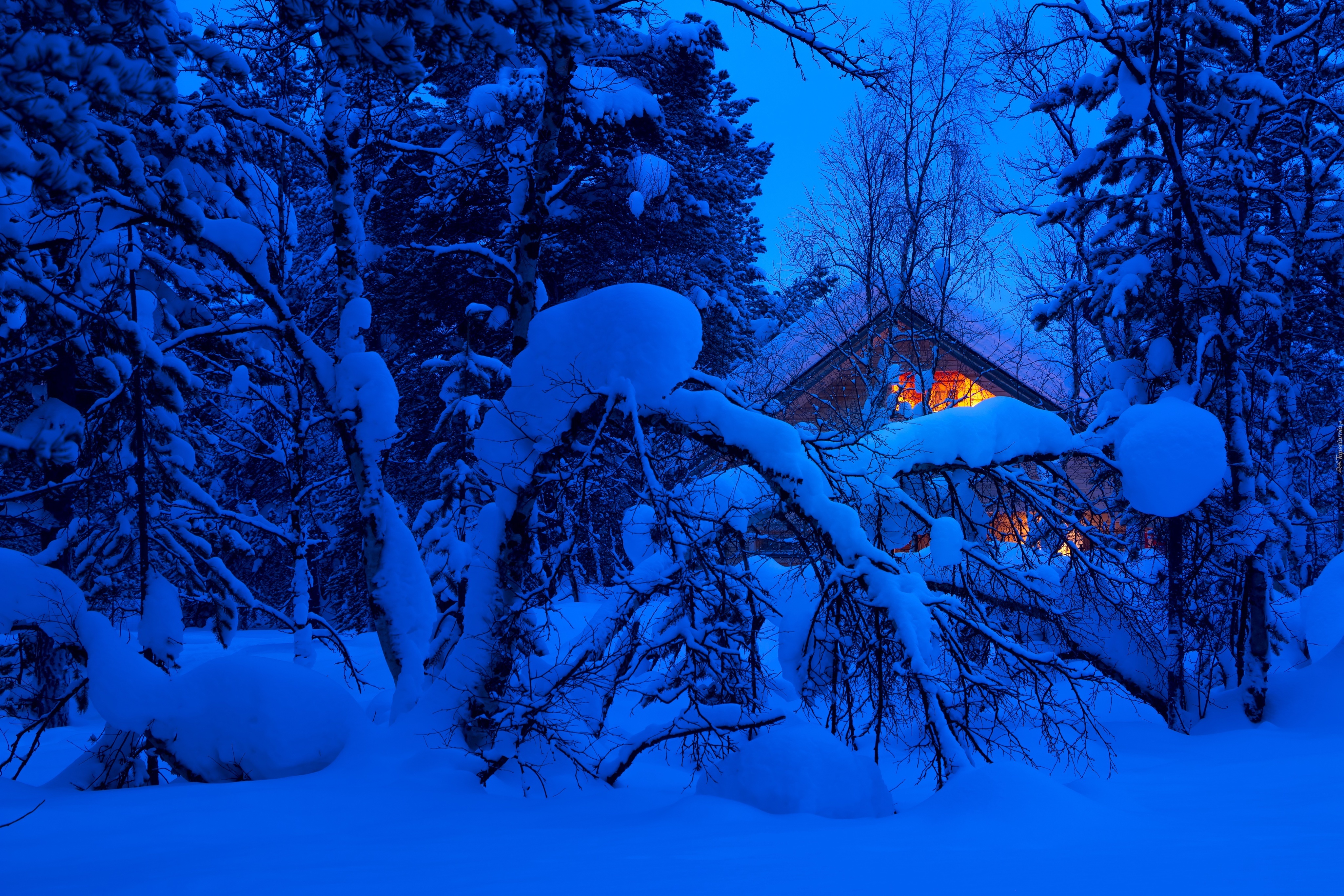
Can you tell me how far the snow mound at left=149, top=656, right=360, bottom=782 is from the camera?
574 centimetres

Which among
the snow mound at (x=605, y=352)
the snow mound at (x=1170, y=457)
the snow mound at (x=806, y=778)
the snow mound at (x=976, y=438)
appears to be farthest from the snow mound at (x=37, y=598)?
the snow mound at (x=1170, y=457)

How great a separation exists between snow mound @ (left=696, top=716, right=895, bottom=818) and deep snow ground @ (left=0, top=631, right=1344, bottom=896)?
149 mm

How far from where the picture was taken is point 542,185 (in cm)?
660

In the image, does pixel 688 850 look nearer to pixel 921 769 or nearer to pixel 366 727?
pixel 366 727

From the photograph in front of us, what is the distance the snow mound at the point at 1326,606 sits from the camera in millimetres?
9867

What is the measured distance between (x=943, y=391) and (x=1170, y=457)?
11.6 metres

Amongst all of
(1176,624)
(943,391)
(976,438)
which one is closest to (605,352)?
(976,438)

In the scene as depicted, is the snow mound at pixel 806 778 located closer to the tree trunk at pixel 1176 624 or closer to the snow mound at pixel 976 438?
the snow mound at pixel 976 438

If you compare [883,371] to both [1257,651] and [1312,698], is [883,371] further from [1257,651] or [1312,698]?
[1312,698]

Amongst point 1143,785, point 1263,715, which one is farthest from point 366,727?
point 1263,715

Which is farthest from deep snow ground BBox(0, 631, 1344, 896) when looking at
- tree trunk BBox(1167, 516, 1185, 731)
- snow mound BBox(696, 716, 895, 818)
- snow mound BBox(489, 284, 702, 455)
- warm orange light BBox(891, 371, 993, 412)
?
warm orange light BBox(891, 371, 993, 412)

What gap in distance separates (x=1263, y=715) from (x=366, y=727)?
9573 millimetres

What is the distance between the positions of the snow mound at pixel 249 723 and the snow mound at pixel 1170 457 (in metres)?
5.95

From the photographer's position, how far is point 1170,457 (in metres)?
6.16
